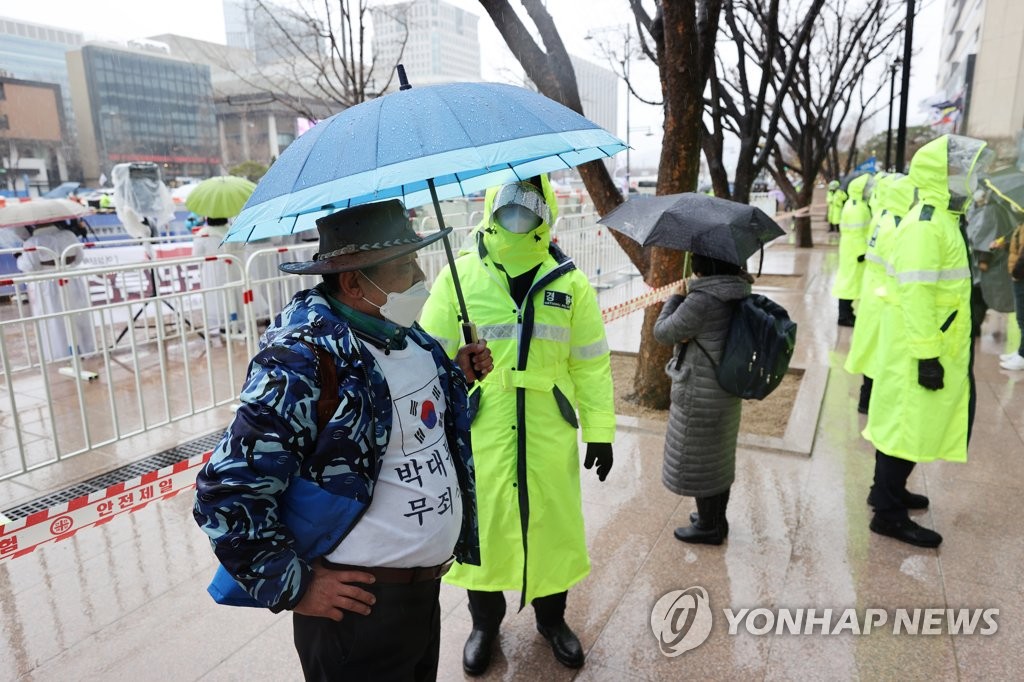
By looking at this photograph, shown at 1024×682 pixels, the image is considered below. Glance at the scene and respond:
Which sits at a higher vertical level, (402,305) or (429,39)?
Result: (429,39)

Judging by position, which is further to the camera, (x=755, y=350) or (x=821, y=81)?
(x=821, y=81)

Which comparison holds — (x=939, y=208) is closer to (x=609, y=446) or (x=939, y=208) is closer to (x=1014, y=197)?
(x=609, y=446)

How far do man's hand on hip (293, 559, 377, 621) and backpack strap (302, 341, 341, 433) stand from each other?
1.12 ft

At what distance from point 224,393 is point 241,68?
17.7 meters

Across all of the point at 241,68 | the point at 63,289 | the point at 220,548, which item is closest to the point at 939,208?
the point at 220,548

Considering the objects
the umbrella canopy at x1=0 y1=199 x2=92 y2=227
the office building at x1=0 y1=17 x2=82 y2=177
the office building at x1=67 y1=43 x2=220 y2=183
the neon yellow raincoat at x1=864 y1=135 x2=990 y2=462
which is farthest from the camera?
the office building at x1=67 y1=43 x2=220 y2=183

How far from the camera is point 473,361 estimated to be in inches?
83.8

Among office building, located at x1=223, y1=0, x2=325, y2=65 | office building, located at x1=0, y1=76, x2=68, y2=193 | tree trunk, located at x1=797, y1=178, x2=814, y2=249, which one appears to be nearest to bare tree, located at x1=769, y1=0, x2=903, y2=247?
tree trunk, located at x1=797, y1=178, x2=814, y2=249

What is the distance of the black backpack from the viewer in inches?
127

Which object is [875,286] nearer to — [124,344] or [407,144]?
[407,144]

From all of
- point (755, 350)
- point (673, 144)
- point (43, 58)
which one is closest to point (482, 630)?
point (755, 350)

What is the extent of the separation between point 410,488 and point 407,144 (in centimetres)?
82

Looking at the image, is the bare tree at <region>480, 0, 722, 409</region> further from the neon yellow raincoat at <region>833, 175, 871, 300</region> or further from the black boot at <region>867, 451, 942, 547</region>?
the neon yellow raincoat at <region>833, 175, 871, 300</region>

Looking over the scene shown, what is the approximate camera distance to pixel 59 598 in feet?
10.6
